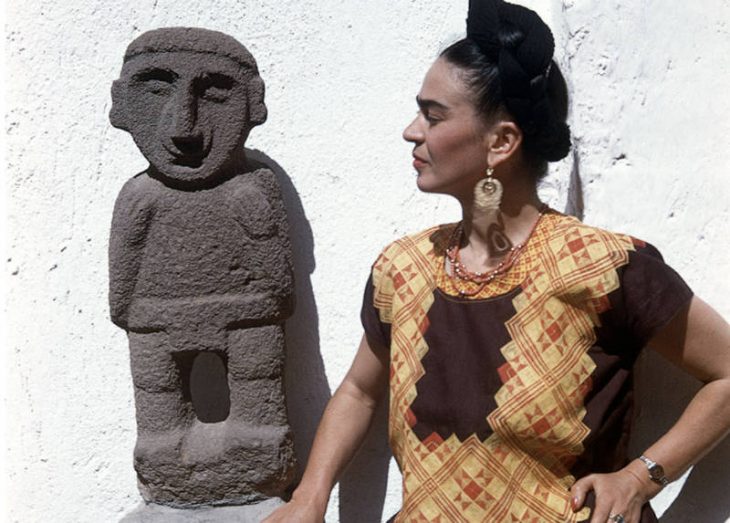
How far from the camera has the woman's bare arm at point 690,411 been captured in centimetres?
153

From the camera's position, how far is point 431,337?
5.31ft

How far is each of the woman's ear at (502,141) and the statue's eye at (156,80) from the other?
2.16 ft

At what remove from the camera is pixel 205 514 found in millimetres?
1877

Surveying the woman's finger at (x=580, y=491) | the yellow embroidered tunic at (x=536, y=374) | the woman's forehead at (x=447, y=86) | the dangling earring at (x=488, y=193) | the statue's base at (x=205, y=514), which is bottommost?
the statue's base at (x=205, y=514)

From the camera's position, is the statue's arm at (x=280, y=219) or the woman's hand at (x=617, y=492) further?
the statue's arm at (x=280, y=219)

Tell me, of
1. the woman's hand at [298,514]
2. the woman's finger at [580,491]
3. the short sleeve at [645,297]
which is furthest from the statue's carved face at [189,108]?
the woman's finger at [580,491]

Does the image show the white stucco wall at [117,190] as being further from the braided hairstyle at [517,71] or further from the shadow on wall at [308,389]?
the braided hairstyle at [517,71]

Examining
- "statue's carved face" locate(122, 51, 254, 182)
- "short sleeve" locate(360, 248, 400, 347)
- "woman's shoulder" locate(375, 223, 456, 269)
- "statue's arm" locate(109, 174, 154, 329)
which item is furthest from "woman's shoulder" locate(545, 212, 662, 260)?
"statue's arm" locate(109, 174, 154, 329)

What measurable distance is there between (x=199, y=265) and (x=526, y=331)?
68 centimetres

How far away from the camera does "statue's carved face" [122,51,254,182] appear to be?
179 cm

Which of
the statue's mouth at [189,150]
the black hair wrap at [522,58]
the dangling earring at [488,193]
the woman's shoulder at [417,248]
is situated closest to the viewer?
the black hair wrap at [522,58]

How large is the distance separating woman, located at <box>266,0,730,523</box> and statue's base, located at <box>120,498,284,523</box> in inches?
14.9

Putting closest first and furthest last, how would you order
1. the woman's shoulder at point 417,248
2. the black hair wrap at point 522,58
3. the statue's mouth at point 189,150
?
the black hair wrap at point 522,58 < the woman's shoulder at point 417,248 < the statue's mouth at point 189,150

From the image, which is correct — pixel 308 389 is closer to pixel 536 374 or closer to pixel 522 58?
pixel 536 374
